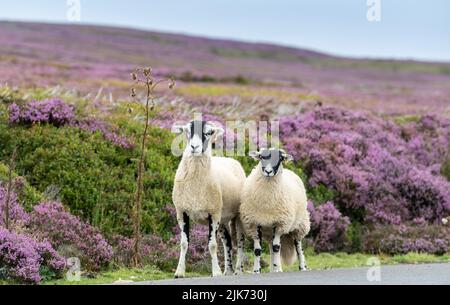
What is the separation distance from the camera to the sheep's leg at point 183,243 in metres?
15.7

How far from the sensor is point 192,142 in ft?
51.1

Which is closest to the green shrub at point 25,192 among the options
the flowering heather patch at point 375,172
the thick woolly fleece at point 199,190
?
the thick woolly fleece at point 199,190

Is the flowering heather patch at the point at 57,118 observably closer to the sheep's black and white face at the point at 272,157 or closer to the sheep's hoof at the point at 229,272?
the sheep's hoof at the point at 229,272

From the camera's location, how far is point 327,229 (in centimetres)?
2217

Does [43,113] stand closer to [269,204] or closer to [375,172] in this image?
[269,204]

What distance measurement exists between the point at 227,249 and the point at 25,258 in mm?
3988

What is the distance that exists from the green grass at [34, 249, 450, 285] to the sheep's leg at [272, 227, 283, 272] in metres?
1.64

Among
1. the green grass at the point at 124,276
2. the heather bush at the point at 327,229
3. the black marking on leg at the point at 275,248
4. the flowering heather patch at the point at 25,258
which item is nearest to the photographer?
the flowering heather patch at the point at 25,258

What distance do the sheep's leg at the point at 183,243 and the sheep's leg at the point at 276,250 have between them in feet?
5.61

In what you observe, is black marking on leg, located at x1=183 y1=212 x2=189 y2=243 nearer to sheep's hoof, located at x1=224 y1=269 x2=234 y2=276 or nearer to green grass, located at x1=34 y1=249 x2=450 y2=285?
green grass, located at x1=34 y1=249 x2=450 y2=285

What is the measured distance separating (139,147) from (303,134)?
645 cm

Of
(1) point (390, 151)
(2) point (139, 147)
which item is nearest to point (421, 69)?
(1) point (390, 151)

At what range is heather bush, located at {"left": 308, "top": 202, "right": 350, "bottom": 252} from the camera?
22031 millimetres
